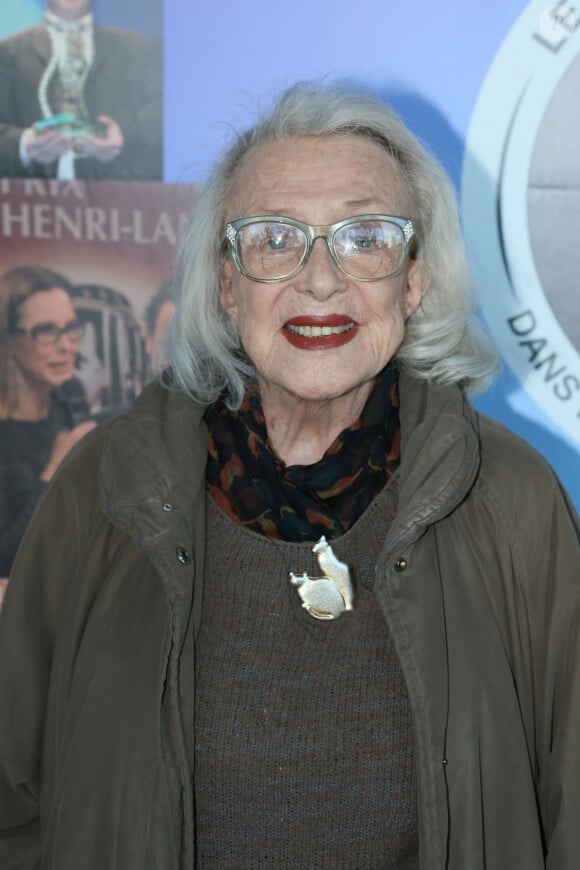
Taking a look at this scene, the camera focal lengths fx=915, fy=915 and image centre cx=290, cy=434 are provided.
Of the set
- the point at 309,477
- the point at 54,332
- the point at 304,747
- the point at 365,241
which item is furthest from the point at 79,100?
the point at 304,747

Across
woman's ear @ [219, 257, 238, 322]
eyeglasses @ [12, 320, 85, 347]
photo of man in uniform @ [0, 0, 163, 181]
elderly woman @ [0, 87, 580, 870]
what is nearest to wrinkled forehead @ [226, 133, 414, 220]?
elderly woman @ [0, 87, 580, 870]

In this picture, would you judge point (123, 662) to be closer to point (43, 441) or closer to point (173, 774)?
point (173, 774)

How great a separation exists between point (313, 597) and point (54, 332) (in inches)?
40.8

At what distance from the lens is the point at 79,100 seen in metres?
2.03

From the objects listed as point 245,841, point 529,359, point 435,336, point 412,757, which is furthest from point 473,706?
point 529,359

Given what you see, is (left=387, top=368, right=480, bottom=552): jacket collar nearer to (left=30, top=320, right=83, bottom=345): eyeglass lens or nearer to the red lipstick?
the red lipstick

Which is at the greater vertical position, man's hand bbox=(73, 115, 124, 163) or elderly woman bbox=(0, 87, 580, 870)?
man's hand bbox=(73, 115, 124, 163)

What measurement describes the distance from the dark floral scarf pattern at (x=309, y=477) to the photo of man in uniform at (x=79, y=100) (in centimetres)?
81

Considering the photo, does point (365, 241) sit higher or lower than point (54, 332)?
higher

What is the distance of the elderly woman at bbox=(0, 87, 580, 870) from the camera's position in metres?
1.31

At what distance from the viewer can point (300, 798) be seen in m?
1.33

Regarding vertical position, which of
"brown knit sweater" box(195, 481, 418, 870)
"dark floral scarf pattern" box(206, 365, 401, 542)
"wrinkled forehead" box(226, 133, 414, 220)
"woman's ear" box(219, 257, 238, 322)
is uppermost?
"wrinkled forehead" box(226, 133, 414, 220)

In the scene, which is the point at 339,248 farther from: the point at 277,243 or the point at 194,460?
the point at 194,460

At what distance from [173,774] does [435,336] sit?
84 cm
